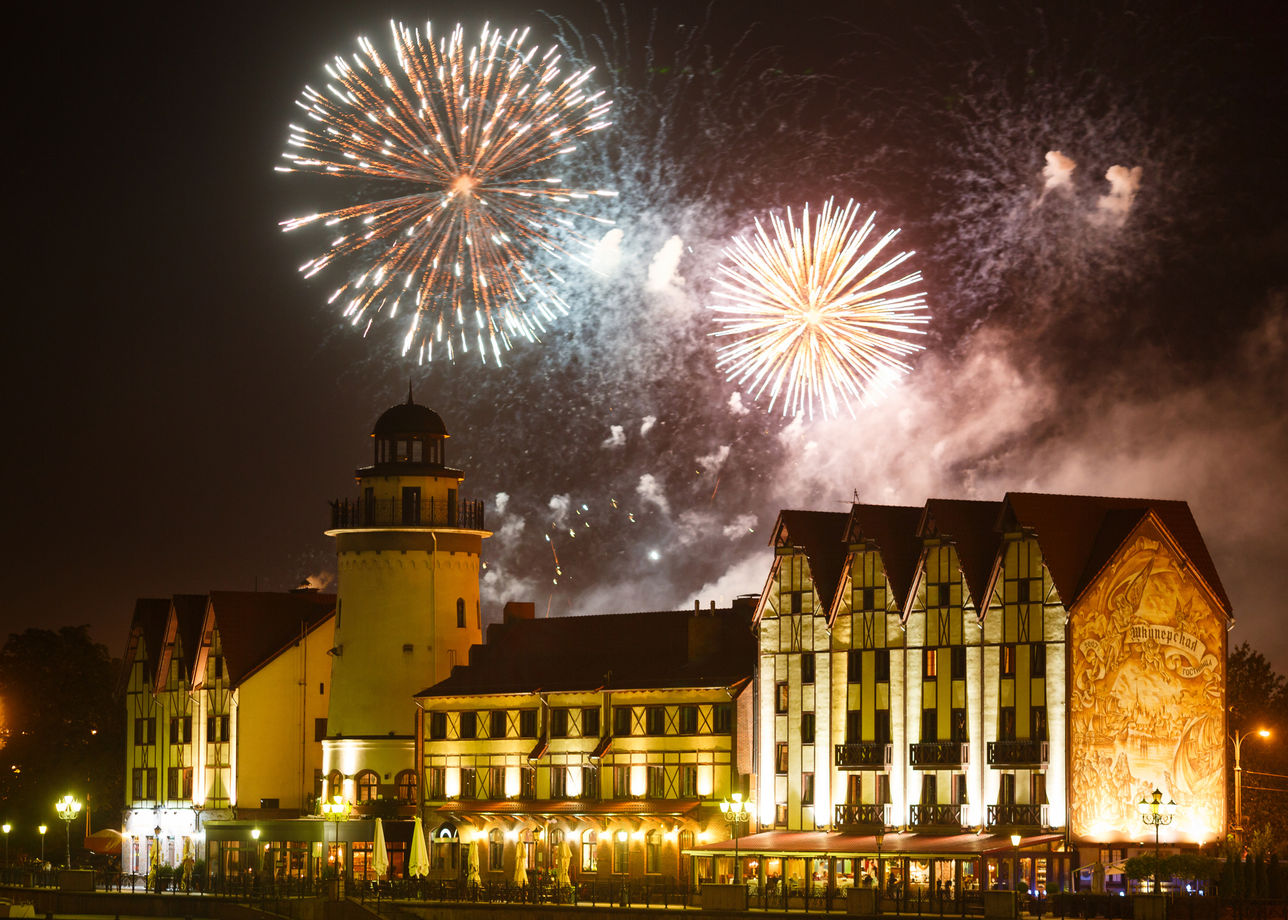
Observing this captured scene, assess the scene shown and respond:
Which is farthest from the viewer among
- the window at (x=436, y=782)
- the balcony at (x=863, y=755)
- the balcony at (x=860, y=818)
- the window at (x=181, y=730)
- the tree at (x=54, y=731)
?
the tree at (x=54, y=731)

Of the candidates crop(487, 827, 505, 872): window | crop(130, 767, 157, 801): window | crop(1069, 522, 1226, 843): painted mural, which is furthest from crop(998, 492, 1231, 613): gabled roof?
crop(130, 767, 157, 801): window

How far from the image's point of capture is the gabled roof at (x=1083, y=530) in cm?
7550

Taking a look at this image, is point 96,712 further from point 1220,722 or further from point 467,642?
point 1220,722

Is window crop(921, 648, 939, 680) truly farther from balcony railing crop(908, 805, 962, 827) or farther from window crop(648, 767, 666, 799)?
window crop(648, 767, 666, 799)

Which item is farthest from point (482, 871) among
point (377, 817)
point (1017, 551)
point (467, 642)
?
point (1017, 551)

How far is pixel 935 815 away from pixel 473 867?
60.7ft

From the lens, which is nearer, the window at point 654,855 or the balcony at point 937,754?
the balcony at point 937,754

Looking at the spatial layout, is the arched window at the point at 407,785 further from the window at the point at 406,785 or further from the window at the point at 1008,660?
the window at the point at 1008,660

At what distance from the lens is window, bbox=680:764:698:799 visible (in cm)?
8688

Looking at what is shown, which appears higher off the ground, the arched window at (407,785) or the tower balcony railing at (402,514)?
the tower balcony railing at (402,514)

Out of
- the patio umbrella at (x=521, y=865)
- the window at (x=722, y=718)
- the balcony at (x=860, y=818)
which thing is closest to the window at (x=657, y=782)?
the window at (x=722, y=718)

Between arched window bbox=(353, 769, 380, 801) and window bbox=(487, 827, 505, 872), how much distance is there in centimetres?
797

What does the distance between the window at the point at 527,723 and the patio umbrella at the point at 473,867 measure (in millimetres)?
4745

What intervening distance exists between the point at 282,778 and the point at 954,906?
45.0 metres
